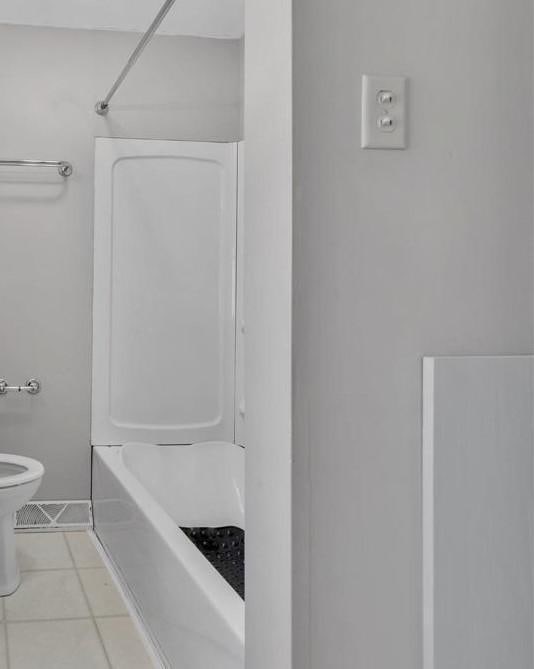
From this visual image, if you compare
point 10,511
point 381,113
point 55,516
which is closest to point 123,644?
point 10,511

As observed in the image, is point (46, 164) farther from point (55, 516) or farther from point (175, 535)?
point (175, 535)

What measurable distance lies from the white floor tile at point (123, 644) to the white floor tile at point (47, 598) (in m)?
0.13

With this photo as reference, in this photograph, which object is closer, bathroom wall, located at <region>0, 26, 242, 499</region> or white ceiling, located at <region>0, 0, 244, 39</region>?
white ceiling, located at <region>0, 0, 244, 39</region>

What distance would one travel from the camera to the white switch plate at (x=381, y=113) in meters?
1.18

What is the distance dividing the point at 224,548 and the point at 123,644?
0.67 meters

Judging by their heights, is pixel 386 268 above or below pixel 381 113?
below

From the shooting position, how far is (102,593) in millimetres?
3031

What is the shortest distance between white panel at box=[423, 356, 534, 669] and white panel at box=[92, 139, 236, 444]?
2.86 metres

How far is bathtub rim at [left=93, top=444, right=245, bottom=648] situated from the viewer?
5.73 feet

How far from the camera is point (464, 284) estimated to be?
3.99 ft

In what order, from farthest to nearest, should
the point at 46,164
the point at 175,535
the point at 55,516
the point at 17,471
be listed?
1. the point at 55,516
2. the point at 46,164
3. the point at 17,471
4. the point at 175,535

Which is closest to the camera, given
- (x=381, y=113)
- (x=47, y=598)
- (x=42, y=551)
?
(x=381, y=113)

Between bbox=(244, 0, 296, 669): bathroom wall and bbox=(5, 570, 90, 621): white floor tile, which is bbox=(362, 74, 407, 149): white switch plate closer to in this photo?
bbox=(244, 0, 296, 669): bathroom wall

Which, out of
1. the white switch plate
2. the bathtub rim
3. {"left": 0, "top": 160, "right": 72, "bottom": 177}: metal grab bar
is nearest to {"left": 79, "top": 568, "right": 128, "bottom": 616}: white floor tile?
the bathtub rim
